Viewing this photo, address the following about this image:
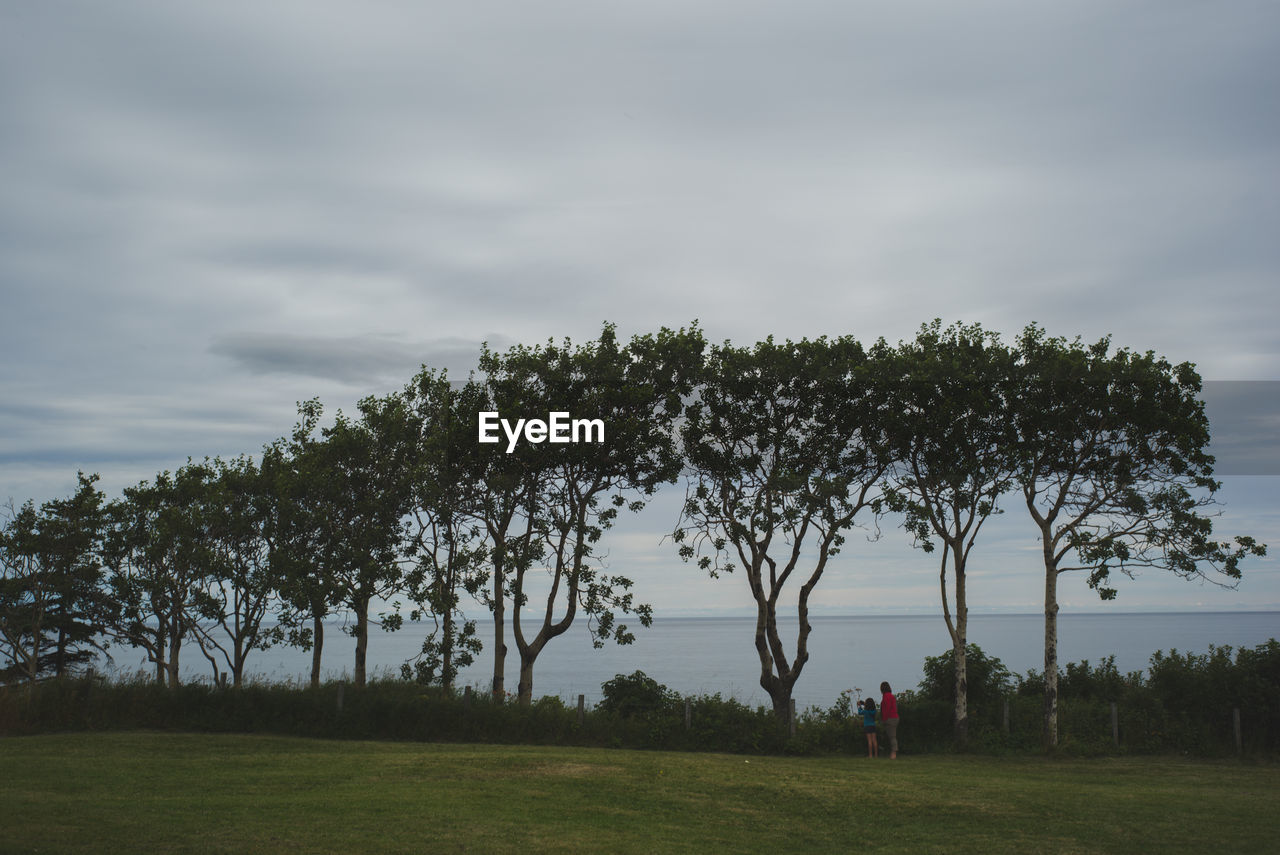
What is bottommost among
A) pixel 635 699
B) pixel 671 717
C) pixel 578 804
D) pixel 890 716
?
pixel 671 717

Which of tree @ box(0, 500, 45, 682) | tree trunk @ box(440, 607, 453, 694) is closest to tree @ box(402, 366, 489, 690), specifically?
tree trunk @ box(440, 607, 453, 694)

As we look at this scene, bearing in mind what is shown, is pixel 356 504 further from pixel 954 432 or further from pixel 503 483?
pixel 954 432

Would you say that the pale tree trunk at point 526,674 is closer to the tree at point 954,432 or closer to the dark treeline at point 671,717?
the dark treeline at point 671,717

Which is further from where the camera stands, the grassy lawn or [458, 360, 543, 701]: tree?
[458, 360, 543, 701]: tree

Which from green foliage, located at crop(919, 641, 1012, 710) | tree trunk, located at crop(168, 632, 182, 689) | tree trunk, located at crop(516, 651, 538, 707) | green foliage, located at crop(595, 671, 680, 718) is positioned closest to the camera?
green foliage, located at crop(595, 671, 680, 718)

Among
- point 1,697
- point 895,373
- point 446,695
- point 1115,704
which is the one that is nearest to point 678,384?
point 895,373

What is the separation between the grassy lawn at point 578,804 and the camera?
42.4 feet

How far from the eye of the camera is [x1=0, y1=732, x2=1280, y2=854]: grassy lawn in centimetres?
1294

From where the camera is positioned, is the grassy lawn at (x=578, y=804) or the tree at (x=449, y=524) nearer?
the grassy lawn at (x=578, y=804)

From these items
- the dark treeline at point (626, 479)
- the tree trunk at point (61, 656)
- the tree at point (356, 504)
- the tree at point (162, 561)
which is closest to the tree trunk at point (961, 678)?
the dark treeline at point (626, 479)

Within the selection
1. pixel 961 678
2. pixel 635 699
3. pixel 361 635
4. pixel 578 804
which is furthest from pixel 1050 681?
pixel 361 635

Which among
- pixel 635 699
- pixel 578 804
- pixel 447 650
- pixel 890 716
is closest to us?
pixel 578 804

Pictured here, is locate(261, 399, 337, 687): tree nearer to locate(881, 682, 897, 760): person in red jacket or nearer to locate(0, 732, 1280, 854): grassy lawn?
locate(0, 732, 1280, 854): grassy lawn

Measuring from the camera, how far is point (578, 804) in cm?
1611
